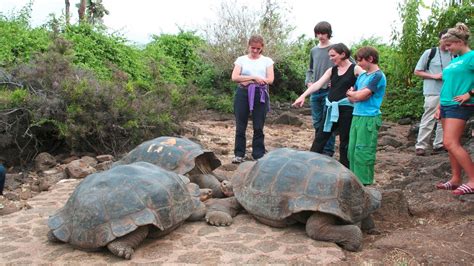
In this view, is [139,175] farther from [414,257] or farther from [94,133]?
[94,133]

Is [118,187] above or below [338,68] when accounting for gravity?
below

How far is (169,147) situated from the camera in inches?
212

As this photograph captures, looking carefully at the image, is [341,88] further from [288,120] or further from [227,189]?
[288,120]

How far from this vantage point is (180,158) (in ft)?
17.3

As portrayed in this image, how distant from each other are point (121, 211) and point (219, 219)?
101 cm

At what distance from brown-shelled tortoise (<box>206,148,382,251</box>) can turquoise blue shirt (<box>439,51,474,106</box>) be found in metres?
1.34

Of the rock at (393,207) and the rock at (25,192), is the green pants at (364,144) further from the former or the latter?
the rock at (25,192)

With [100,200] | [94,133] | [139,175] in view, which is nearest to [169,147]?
[139,175]

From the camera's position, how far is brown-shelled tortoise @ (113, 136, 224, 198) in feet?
17.1

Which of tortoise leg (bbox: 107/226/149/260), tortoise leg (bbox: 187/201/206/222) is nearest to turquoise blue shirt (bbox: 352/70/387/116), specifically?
tortoise leg (bbox: 187/201/206/222)

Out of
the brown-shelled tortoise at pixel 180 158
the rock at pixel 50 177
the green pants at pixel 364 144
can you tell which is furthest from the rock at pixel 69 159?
the green pants at pixel 364 144

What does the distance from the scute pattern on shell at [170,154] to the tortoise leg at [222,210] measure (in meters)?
0.52

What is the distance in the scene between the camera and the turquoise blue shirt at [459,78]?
489 cm

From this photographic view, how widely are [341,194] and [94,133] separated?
4709mm
